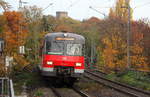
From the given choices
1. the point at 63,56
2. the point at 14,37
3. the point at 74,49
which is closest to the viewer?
the point at 63,56

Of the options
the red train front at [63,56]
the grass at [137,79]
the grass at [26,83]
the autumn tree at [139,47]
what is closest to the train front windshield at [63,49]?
the red train front at [63,56]

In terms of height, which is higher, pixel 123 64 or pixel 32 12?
pixel 32 12

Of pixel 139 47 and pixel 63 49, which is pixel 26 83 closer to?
pixel 63 49

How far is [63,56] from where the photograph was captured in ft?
60.1

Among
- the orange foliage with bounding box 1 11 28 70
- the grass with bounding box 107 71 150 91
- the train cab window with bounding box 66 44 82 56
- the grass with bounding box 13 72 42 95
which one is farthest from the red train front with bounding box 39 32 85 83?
the orange foliage with bounding box 1 11 28 70

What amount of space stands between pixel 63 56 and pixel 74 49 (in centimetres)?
81

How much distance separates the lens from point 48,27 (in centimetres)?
6219

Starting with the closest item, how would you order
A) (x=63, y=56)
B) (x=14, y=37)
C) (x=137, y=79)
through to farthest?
(x=63, y=56), (x=137, y=79), (x=14, y=37)

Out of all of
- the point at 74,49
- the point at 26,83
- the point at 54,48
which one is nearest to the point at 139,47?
the point at 26,83

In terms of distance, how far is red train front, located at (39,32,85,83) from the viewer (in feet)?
59.4

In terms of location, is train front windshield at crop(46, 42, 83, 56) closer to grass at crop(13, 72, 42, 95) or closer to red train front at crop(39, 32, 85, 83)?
red train front at crop(39, 32, 85, 83)

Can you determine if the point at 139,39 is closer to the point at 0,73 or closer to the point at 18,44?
the point at 18,44

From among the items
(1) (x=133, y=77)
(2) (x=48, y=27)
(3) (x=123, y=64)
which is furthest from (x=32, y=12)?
(1) (x=133, y=77)

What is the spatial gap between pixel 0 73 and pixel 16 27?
44.8 ft
